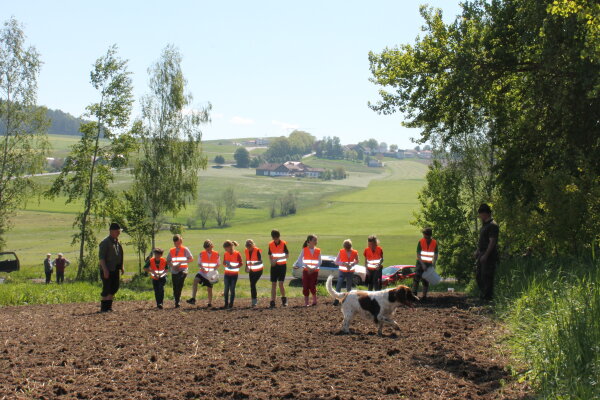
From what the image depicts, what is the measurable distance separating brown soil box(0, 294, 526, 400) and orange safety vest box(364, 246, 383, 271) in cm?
234

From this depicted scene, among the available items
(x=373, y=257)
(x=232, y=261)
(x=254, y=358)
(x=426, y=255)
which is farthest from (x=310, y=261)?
(x=254, y=358)

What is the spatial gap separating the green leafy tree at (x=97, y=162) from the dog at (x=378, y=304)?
32.7m

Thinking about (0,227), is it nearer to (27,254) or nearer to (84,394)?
(84,394)

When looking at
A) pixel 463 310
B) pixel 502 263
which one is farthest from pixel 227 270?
pixel 502 263

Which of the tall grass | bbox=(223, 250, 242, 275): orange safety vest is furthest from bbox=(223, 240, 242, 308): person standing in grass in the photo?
the tall grass

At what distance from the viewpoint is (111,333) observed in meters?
10.8

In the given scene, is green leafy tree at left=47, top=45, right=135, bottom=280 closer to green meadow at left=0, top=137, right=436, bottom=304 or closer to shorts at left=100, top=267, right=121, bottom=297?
green meadow at left=0, top=137, right=436, bottom=304

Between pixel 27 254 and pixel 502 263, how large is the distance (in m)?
72.6

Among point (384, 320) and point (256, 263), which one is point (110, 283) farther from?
point (384, 320)

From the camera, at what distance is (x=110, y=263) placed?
1396 cm

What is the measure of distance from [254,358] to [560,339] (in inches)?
161

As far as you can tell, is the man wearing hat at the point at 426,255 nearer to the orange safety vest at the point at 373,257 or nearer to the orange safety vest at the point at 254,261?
the orange safety vest at the point at 373,257

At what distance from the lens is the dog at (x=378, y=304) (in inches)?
418

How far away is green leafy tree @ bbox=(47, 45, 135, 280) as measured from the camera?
40.3 meters
